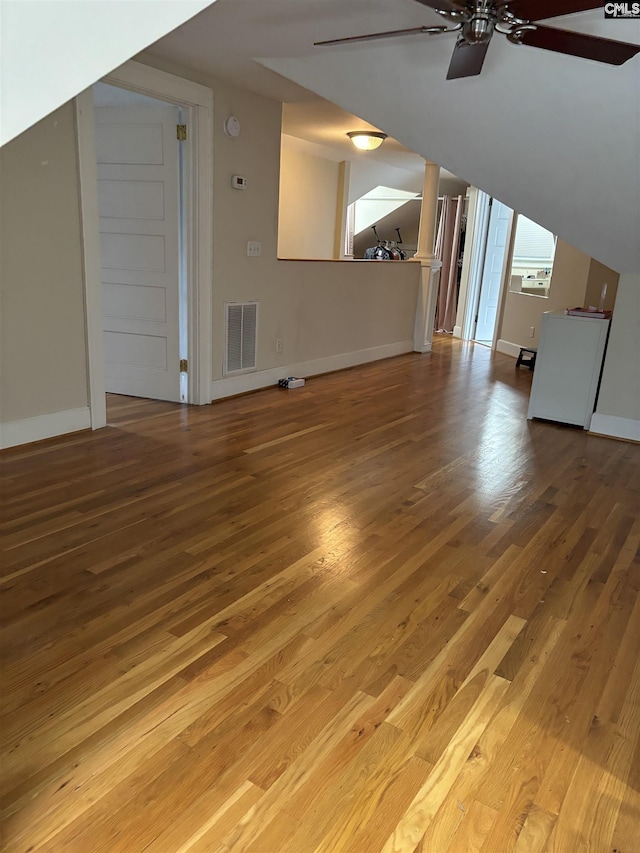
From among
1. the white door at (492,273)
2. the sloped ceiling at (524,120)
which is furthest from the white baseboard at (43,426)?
the white door at (492,273)

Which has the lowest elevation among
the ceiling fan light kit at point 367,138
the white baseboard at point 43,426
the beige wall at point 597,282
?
the white baseboard at point 43,426

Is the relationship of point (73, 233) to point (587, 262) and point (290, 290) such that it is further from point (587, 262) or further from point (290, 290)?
point (587, 262)

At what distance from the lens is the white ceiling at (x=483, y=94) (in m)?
2.96

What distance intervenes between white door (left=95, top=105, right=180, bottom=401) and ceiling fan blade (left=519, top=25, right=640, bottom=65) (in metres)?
2.67

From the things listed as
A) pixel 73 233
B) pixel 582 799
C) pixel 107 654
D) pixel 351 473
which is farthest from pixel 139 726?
pixel 73 233

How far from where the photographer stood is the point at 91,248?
374 cm

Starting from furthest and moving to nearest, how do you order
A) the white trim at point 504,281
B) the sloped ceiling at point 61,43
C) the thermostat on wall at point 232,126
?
the white trim at point 504,281 < the thermostat on wall at point 232,126 < the sloped ceiling at point 61,43

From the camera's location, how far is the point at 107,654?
1.91m

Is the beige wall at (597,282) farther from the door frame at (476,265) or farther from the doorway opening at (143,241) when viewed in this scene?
the doorway opening at (143,241)

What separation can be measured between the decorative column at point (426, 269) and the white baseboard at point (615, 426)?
3.26 meters

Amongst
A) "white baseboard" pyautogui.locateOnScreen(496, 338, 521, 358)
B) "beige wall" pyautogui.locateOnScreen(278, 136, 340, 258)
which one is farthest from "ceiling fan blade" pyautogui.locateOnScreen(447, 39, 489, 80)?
"beige wall" pyautogui.locateOnScreen(278, 136, 340, 258)

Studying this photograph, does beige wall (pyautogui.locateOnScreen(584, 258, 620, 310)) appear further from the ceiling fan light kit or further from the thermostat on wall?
the thermostat on wall

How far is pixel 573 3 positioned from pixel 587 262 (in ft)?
14.1

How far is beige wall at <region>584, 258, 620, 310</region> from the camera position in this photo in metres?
5.84
